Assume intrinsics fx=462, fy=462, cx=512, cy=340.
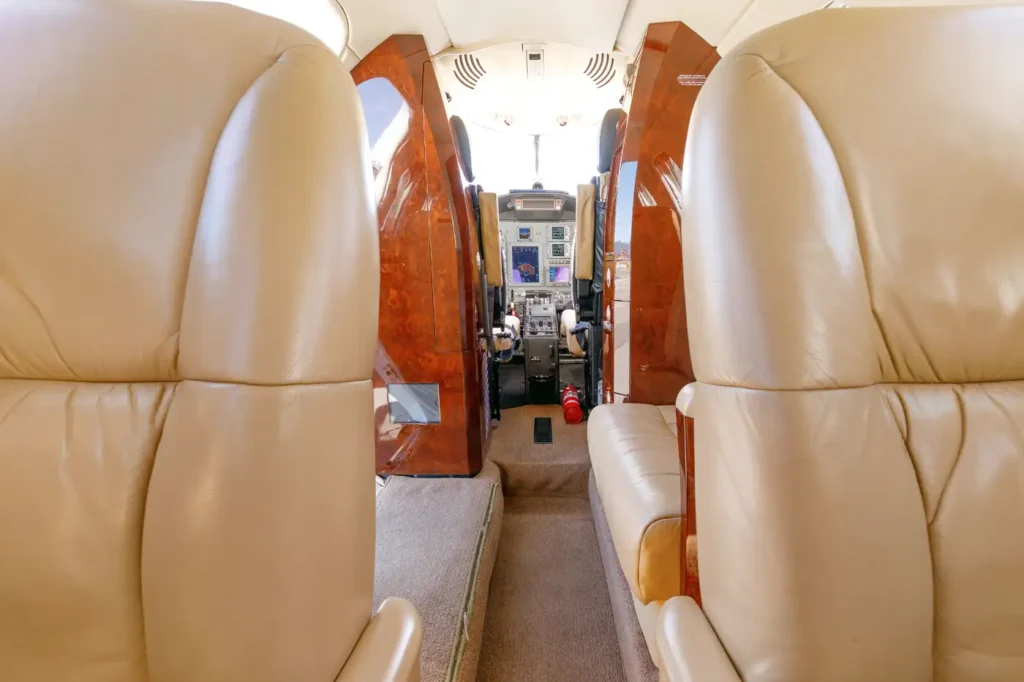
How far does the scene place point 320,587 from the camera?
54 cm

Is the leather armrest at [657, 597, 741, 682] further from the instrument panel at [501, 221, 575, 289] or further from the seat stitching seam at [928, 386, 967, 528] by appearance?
the instrument panel at [501, 221, 575, 289]

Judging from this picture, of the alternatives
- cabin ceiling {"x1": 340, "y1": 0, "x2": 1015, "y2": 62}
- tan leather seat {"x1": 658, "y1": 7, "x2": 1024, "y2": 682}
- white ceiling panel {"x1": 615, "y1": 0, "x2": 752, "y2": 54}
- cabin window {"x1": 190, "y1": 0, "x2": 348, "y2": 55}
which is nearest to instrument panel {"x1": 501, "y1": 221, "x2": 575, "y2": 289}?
cabin ceiling {"x1": 340, "y1": 0, "x2": 1015, "y2": 62}

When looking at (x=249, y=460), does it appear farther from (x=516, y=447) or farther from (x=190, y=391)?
(x=516, y=447)

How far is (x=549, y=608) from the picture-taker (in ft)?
5.37

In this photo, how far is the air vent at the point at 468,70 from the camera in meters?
2.47

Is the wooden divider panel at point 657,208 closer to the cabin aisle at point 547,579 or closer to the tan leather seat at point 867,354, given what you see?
the cabin aisle at point 547,579

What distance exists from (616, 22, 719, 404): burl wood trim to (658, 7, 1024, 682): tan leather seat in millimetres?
1388

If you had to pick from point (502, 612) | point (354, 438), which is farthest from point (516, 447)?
point (354, 438)

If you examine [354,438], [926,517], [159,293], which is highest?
[159,293]

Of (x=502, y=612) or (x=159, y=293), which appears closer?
(x=159, y=293)

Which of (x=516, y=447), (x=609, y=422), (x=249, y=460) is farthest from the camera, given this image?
(x=516, y=447)

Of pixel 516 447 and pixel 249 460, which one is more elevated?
pixel 249 460

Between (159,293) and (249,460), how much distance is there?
0.80 ft

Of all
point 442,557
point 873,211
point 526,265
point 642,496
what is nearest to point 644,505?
point 642,496
